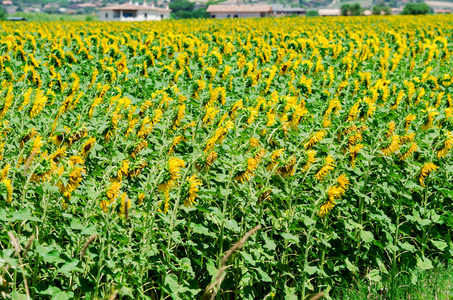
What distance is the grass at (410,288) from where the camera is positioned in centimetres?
360

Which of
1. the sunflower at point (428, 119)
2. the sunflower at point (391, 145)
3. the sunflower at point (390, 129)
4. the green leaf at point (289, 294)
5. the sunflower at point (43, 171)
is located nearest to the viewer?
the sunflower at point (43, 171)

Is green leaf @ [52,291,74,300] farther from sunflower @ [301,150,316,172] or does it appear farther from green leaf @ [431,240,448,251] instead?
green leaf @ [431,240,448,251]

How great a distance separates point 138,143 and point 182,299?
969mm

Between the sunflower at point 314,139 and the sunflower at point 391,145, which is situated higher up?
the sunflower at point 314,139

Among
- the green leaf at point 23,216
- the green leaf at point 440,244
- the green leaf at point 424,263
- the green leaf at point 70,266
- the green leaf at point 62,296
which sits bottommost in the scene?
the green leaf at point 424,263

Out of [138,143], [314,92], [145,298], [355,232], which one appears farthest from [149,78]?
[145,298]

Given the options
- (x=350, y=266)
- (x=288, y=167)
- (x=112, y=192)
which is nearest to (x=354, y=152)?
(x=288, y=167)

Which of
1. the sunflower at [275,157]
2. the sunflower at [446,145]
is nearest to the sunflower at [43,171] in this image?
the sunflower at [275,157]

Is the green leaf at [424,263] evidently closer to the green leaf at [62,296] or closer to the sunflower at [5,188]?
the green leaf at [62,296]

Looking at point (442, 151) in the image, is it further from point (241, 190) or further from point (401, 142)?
point (241, 190)

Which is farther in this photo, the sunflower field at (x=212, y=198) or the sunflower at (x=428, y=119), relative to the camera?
the sunflower at (x=428, y=119)

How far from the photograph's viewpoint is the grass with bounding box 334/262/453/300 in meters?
3.60

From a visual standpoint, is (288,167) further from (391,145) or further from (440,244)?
(440,244)

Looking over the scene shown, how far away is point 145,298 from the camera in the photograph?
9.27 feet
